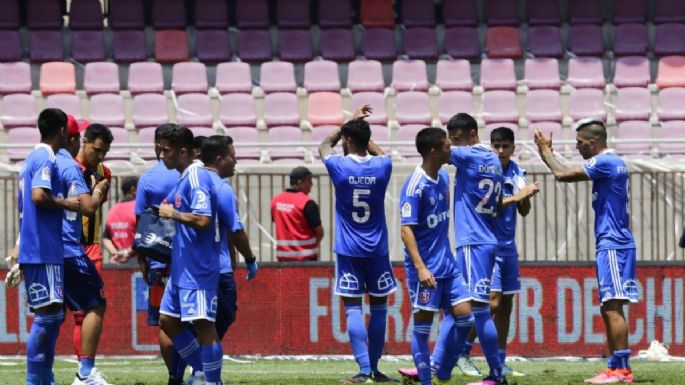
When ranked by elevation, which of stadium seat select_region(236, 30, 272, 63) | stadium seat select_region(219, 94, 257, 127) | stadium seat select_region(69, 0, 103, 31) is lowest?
stadium seat select_region(219, 94, 257, 127)

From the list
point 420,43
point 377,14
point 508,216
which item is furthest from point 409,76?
point 508,216

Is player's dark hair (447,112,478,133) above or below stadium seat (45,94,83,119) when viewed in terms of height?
below

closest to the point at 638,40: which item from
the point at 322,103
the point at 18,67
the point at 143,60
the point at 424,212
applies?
the point at 322,103

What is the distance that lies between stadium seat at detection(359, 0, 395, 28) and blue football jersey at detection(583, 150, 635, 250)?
11.6 metres

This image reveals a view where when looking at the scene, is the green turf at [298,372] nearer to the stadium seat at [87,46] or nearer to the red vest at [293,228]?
the red vest at [293,228]

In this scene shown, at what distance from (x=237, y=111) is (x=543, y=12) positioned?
5628 mm

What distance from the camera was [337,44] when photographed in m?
23.5

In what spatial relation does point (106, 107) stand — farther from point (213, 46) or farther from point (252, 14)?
point (252, 14)

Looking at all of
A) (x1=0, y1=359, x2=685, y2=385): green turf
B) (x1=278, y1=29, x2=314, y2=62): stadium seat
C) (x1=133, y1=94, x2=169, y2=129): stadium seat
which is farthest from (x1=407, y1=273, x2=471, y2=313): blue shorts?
(x1=278, y1=29, x2=314, y2=62): stadium seat

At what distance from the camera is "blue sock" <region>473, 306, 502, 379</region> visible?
457 inches

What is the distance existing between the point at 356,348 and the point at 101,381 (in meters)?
2.12

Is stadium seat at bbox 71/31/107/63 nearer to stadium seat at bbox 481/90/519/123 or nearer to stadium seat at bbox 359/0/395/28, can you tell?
stadium seat at bbox 359/0/395/28

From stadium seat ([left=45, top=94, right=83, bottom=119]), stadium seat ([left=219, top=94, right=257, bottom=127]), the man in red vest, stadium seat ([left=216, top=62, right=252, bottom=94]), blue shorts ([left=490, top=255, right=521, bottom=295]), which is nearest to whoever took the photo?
blue shorts ([left=490, top=255, right=521, bottom=295])

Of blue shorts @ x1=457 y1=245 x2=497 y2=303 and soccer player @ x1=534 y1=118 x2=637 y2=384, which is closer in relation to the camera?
blue shorts @ x1=457 y1=245 x2=497 y2=303
